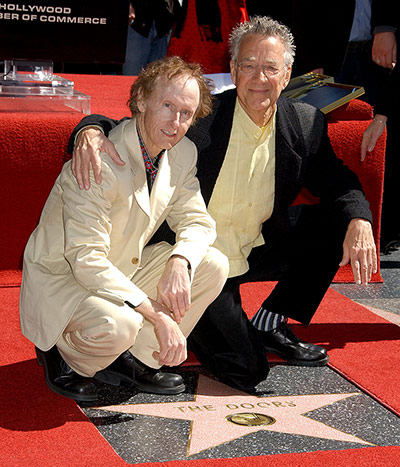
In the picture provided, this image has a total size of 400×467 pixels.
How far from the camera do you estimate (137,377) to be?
245cm

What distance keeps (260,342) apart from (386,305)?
3.17ft

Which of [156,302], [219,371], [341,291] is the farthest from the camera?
[341,291]

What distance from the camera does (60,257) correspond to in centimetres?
231

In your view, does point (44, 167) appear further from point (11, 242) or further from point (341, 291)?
point (341, 291)

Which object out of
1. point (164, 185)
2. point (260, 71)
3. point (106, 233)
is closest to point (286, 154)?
point (260, 71)

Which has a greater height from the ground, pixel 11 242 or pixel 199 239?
pixel 199 239

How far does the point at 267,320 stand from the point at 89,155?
0.92 meters

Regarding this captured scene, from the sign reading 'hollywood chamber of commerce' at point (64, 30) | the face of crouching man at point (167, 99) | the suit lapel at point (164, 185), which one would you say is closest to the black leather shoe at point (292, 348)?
the suit lapel at point (164, 185)

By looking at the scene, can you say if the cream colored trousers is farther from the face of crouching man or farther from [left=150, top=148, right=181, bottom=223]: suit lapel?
the face of crouching man

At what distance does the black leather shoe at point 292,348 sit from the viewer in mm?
2723

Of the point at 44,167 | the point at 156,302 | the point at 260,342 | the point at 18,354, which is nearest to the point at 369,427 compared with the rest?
the point at 260,342

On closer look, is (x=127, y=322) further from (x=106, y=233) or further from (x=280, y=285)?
(x=280, y=285)

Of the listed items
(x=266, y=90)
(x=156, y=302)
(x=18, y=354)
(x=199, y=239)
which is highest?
(x=266, y=90)

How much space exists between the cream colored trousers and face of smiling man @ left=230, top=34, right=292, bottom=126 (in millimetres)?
531
